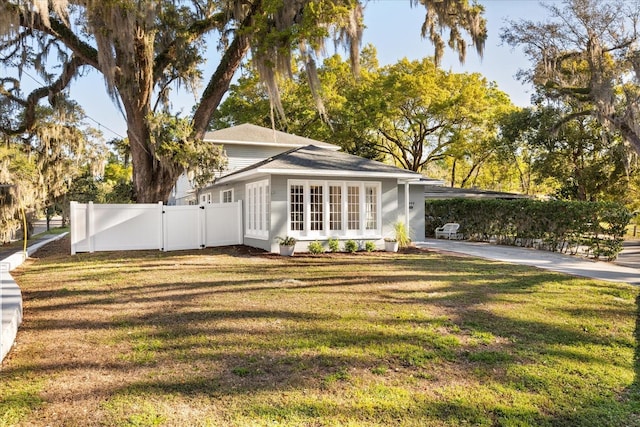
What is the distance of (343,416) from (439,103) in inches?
1029

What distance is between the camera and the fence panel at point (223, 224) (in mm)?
15016

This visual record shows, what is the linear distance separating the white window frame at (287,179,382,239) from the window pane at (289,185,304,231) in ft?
0.29

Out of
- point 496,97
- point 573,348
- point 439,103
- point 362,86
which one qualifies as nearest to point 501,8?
point 439,103

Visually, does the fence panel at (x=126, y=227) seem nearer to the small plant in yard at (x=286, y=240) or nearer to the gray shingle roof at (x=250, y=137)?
the small plant in yard at (x=286, y=240)

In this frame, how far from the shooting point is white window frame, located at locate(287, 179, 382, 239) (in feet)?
43.6

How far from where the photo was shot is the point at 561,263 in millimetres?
11805

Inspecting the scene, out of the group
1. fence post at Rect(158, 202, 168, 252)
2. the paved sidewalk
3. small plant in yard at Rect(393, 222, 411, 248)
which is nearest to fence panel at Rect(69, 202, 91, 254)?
fence post at Rect(158, 202, 168, 252)

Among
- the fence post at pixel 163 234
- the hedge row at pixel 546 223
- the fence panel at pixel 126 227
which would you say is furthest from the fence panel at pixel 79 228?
the hedge row at pixel 546 223

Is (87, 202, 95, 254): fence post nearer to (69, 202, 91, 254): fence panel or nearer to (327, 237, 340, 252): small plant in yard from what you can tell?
(69, 202, 91, 254): fence panel

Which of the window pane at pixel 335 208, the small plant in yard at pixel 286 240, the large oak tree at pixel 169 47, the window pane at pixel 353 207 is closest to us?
the large oak tree at pixel 169 47

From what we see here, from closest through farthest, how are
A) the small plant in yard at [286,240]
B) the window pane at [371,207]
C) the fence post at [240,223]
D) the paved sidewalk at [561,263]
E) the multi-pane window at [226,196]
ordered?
the paved sidewalk at [561,263]
the small plant in yard at [286,240]
the window pane at [371,207]
the fence post at [240,223]
the multi-pane window at [226,196]

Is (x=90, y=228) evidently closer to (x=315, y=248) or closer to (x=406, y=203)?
(x=315, y=248)

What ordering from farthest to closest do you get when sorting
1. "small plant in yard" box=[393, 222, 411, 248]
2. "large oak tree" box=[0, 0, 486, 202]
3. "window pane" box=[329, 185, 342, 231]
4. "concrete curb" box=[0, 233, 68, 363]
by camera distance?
"small plant in yard" box=[393, 222, 411, 248], "window pane" box=[329, 185, 342, 231], "large oak tree" box=[0, 0, 486, 202], "concrete curb" box=[0, 233, 68, 363]

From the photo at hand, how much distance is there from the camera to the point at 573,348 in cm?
493
